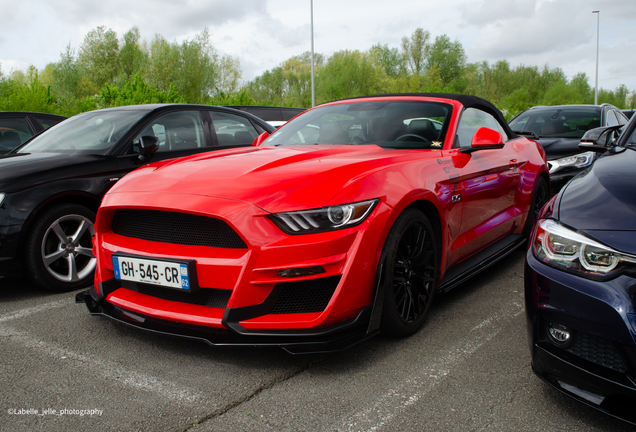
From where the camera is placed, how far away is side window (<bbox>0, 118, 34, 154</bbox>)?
6.64m

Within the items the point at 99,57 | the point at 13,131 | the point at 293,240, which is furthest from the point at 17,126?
the point at 99,57

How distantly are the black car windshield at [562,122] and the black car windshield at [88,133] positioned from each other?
252 inches

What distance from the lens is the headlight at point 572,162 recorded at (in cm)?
688

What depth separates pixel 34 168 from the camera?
381cm

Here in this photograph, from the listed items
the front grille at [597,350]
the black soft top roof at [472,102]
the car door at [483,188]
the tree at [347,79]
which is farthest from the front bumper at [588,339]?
the tree at [347,79]

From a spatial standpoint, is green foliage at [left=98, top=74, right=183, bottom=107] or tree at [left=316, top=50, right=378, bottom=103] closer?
green foliage at [left=98, top=74, right=183, bottom=107]

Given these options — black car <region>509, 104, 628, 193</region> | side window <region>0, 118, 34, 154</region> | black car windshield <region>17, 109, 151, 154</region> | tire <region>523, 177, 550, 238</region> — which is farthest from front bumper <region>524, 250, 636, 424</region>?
side window <region>0, 118, 34, 154</region>

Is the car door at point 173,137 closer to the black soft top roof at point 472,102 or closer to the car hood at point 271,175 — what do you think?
the car hood at point 271,175

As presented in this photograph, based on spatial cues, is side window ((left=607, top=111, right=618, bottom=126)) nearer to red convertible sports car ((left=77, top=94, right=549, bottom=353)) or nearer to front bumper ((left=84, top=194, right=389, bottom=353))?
red convertible sports car ((left=77, top=94, right=549, bottom=353))

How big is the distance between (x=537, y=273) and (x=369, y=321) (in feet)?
2.68

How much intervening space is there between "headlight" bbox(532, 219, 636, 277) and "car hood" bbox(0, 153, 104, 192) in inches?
138

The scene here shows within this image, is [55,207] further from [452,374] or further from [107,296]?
[452,374]

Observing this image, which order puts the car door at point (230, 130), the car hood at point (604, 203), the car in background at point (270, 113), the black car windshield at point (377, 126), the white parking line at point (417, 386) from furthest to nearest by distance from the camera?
the car in background at point (270, 113)
the car door at point (230, 130)
the black car windshield at point (377, 126)
the white parking line at point (417, 386)
the car hood at point (604, 203)

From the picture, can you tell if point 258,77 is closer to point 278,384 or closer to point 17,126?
point 17,126
